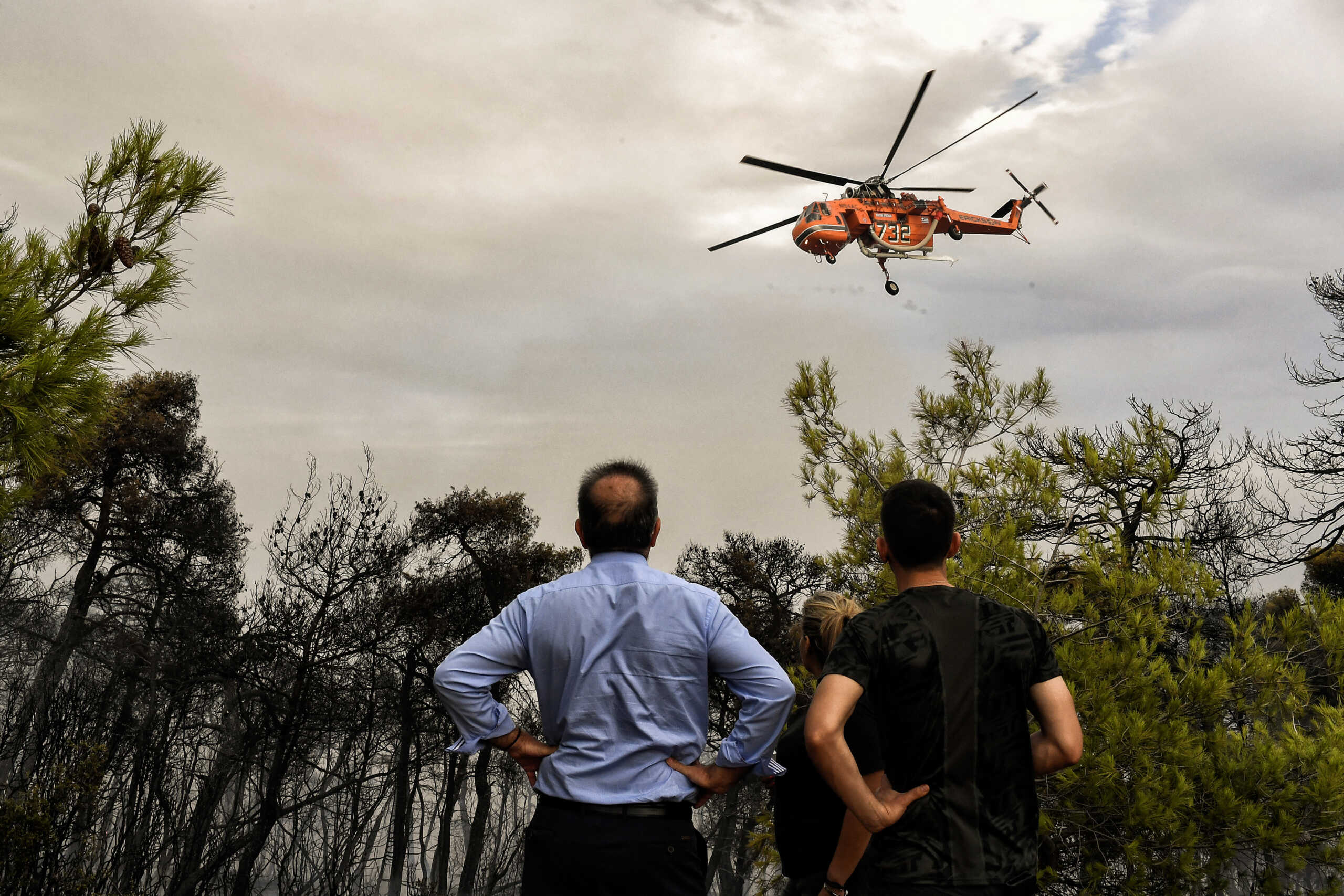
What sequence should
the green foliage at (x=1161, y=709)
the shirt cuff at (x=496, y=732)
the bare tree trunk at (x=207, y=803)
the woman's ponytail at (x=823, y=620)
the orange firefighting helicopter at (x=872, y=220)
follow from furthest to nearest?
the orange firefighting helicopter at (x=872, y=220)
the bare tree trunk at (x=207, y=803)
the green foliage at (x=1161, y=709)
the woman's ponytail at (x=823, y=620)
the shirt cuff at (x=496, y=732)

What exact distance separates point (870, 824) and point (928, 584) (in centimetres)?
63

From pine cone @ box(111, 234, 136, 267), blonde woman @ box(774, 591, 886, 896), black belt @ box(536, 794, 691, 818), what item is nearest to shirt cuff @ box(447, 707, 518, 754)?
black belt @ box(536, 794, 691, 818)

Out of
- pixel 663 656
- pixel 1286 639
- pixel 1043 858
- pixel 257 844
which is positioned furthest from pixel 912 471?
pixel 257 844

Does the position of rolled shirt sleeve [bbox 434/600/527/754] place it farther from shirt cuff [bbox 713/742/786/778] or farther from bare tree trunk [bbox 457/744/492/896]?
bare tree trunk [bbox 457/744/492/896]

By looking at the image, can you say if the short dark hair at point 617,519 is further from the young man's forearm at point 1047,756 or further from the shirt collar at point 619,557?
the young man's forearm at point 1047,756

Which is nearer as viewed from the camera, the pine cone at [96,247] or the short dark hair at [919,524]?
the short dark hair at [919,524]

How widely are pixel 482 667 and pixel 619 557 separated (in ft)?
1.66

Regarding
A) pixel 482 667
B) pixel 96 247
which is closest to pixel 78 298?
pixel 96 247

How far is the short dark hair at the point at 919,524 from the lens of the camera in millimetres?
2846

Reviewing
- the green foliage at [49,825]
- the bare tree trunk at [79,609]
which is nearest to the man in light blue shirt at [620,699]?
the green foliage at [49,825]

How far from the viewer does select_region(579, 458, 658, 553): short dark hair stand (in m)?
3.06

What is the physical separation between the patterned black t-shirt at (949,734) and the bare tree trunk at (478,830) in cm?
2125

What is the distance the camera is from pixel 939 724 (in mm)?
2719

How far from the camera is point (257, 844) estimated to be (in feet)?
58.6
